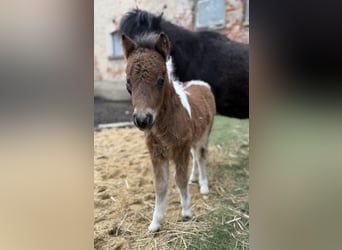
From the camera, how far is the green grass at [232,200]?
115cm

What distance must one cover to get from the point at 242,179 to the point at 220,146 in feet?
0.44

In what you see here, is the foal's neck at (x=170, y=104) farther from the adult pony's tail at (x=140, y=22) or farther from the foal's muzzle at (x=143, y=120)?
the adult pony's tail at (x=140, y=22)

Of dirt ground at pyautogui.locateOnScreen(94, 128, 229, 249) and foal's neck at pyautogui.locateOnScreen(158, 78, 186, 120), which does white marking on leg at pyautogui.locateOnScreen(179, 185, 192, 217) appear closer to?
dirt ground at pyautogui.locateOnScreen(94, 128, 229, 249)

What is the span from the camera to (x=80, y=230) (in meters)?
1.16

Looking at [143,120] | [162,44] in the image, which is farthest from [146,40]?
[143,120]

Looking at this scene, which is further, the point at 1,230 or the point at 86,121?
the point at 86,121

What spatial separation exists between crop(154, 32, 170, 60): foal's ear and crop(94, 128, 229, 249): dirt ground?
0.26m

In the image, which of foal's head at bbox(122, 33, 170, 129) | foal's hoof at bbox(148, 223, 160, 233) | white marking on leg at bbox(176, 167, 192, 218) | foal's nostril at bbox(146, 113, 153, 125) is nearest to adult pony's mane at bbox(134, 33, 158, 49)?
foal's head at bbox(122, 33, 170, 129)

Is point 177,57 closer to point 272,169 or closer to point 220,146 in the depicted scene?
point 220,146

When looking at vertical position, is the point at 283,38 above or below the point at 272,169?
above

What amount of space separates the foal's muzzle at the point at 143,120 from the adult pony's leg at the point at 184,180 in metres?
0.16

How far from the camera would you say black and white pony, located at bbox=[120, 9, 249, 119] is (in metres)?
1.18

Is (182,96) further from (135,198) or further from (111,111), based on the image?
(135,198)

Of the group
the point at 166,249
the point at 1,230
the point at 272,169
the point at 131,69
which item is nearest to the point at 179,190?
the point at 166,249
